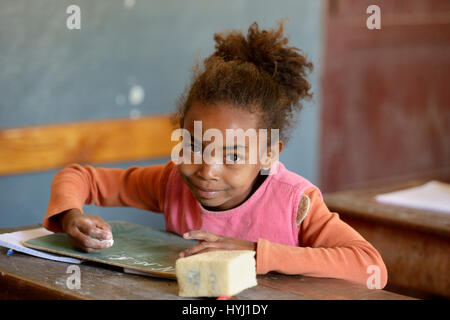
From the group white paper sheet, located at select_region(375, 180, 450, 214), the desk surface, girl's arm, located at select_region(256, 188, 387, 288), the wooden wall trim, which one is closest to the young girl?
girl's arm, located at select_region(256, 188, 387, 288)

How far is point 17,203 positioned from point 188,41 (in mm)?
1125

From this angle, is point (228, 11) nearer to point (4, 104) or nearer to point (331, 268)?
point (4, 104)

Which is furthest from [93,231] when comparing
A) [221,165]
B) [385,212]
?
[385,212]

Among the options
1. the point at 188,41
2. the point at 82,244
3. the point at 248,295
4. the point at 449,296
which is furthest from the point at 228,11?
the point at 248,295

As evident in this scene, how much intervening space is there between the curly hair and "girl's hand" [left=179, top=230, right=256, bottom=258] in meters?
0.36

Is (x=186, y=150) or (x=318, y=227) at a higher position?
(x=186, y=150)

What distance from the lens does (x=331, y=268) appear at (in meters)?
1.45

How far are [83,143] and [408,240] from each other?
1522 mm

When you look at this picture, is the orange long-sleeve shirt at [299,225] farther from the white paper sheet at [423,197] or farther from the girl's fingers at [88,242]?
the white paper sheet at [423,197]

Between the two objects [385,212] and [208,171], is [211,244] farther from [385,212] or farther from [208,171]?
[385,212]

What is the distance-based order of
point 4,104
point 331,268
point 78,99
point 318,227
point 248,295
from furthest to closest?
point 78,99
point 4,104
point 318,227
point 331,268
point 248,295

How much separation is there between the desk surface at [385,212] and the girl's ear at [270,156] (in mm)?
553

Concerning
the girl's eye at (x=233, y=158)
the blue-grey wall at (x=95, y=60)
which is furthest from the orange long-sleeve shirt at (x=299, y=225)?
the blue-grey wall at (x=95, y=60)

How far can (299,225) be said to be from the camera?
5.50ft
